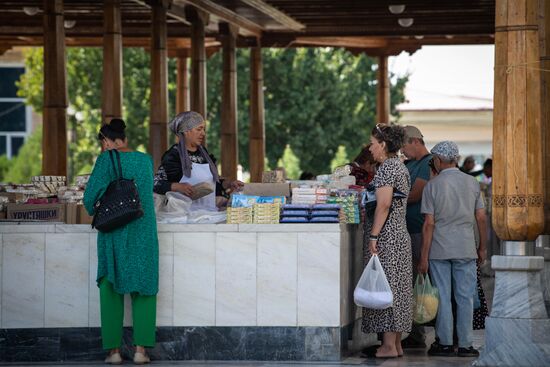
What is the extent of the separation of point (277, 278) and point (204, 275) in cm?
57

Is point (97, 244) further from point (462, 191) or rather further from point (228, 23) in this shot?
point (228, 23)

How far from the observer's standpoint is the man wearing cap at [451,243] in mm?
11789

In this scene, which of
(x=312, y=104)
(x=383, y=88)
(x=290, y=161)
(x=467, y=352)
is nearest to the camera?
(x=467, y=352)

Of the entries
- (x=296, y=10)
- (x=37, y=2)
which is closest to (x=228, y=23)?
(x=296, y=10)

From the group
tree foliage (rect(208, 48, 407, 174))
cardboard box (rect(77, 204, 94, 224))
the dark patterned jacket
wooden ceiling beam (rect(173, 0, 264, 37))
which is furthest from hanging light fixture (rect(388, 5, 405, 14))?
tree foliage (rect(208, 48, 407, 174))

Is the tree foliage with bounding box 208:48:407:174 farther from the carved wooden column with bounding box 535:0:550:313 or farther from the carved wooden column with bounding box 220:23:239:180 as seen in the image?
the carved wooden column with bounding box 535:0:550:313

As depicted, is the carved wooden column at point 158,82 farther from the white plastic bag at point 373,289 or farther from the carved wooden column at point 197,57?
the white plastic bag at point 373,289

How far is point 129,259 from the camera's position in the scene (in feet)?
35.3

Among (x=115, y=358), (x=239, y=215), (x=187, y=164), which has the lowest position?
(x=115, y=358)

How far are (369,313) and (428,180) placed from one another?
1482 mm

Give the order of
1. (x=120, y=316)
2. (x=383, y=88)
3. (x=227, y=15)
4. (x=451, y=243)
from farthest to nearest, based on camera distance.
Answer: (x=383, y=88), (x=227, y=15), (x=451, y=243), (x=120, y=316)

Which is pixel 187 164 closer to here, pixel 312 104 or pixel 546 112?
pixel 546 112

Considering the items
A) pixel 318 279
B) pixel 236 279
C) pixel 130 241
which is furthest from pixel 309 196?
pixel 130 241

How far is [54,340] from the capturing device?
1120 centimetres
